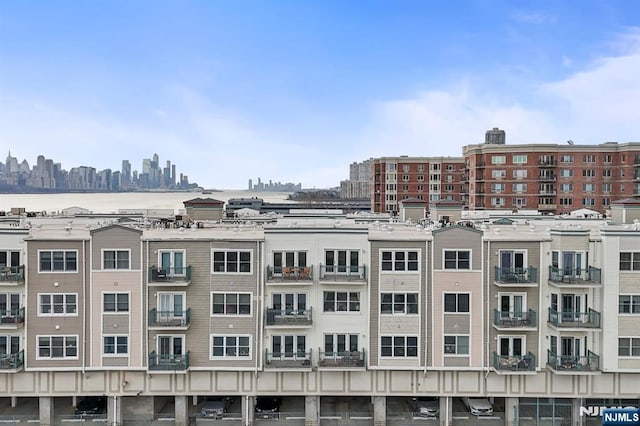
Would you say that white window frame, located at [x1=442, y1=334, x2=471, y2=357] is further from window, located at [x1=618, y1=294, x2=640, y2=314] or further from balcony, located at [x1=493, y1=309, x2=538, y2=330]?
window, located at [x1=618, y1=294, x2=640, y2=314]

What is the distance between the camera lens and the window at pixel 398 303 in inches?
981

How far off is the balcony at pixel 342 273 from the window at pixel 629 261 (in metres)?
12.4

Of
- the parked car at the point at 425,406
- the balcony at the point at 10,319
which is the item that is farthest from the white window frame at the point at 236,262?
the parked car at the point at 425,406

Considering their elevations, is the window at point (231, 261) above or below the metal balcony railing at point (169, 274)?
above

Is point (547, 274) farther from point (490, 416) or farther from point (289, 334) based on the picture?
point (289, 334)

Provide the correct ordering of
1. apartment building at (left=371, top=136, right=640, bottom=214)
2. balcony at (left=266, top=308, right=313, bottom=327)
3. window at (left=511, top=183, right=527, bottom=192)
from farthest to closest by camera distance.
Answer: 1. window at (left=511, top=183, right=527, bottom=192)
2. apartment building at (left=371, top=136, right=640, bottom=214)
3. balcony at (left=266, top=308, right=313, bottom=327)

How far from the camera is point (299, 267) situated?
24953mm

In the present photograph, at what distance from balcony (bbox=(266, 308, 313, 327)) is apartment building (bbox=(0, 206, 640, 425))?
7 centimetres

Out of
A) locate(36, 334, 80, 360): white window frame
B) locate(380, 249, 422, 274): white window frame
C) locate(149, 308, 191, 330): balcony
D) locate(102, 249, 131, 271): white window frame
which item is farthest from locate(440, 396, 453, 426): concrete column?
locate(36, 334, 80, 360): white window frame

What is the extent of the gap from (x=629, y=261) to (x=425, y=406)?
12.3 m

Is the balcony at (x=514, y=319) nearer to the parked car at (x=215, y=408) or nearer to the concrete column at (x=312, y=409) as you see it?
the concrete column at (x=312, y=409)

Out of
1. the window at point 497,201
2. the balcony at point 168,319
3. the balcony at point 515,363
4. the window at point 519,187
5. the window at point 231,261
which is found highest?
the window at point 519,187

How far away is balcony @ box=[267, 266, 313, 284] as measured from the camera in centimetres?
2465

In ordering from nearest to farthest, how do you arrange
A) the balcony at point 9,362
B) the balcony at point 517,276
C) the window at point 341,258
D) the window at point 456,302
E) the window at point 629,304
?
1. the balcony at point 9,362
2. the window at point 629,304
3. the balcony at point 517,276
4. the window at point 456,302
5. the window at point 341,258
